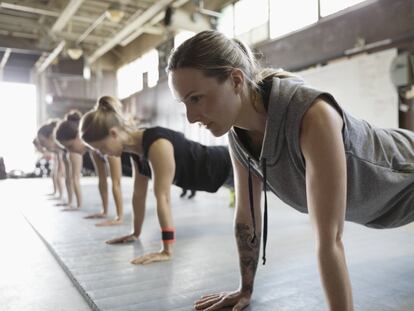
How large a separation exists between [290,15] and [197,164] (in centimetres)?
330

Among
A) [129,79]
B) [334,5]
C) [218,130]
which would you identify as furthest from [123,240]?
[129,79]

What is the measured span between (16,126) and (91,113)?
8.53 metres

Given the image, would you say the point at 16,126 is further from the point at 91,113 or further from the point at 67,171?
the point at 91,113

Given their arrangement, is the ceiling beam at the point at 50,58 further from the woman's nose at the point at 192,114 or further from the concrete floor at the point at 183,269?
the woman's nose at the point at 192,114

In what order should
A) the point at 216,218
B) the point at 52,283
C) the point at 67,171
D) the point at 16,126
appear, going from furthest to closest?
the point at 16,126
the point at 67,171
the point at 216,218
the point at 52,283

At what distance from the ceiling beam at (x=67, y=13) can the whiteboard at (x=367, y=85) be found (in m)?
4.69

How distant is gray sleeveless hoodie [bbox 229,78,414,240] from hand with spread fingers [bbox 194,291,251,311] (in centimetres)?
Answer: 37

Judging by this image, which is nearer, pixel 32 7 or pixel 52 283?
pixel 52 283

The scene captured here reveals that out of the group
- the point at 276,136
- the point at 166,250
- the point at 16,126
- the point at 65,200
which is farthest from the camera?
the point at 16,126

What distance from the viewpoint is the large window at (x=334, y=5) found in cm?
394

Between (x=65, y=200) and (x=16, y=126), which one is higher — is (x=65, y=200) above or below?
below

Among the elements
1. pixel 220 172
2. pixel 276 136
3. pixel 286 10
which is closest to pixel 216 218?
pixel 220 172

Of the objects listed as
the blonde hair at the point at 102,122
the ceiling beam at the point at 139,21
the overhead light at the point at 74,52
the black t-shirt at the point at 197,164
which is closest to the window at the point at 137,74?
the ceiling beam at the point at 139,21

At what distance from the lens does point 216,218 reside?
3.13m
